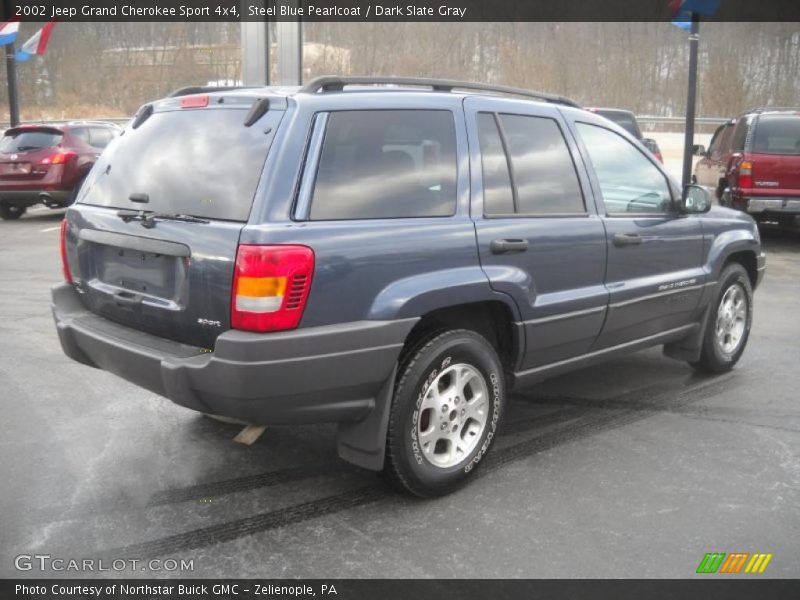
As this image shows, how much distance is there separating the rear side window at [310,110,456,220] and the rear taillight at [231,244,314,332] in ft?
0.80

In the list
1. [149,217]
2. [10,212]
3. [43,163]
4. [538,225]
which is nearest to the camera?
[149,217]

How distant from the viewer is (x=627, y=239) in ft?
14.5

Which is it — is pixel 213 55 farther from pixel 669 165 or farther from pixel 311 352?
pixel 311 352

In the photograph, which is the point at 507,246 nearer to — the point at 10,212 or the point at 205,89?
the point at 205,89

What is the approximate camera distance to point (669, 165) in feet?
87.9

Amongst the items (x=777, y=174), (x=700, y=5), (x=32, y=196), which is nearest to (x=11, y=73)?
(x=32, y=196)

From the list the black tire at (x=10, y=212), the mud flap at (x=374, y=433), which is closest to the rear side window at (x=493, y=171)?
the mud flap at (x=374, y=433)

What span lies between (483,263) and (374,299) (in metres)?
0.65

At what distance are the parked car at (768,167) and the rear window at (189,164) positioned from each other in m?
9.45

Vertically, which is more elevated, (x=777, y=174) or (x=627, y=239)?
(x=777, y=174)

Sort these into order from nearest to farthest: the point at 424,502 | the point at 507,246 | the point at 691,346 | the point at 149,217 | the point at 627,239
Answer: the point at 149,217 → the point at 424,502 → the point at 507,246 → the point at 627,239 → the point at 691,346

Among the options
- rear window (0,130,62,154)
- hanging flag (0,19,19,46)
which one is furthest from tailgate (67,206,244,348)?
hanging flag (0,19,19,46)

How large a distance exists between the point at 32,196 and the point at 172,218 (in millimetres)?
11184
